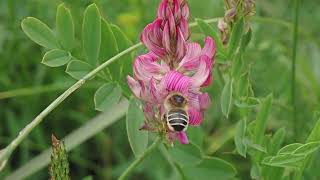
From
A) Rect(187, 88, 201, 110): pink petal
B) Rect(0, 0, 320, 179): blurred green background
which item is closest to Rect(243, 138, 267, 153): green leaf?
Rect(187, 88, 201, 110): pink petal

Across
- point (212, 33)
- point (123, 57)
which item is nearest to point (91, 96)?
point (123, 57)

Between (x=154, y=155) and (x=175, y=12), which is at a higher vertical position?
(x=175, y=12)

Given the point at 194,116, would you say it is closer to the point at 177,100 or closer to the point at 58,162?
the point at 177,100

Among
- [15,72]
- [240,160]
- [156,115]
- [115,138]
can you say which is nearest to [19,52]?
[15,72]

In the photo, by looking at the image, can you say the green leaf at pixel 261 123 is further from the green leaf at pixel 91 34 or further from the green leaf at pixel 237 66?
the green leaf at pixel 91 34

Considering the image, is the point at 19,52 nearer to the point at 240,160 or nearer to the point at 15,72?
the point at 15,72

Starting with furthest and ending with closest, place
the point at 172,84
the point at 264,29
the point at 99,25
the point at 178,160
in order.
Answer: the point at 264,29 → the point at 178,160 → the point at 99,25 → the point at 172,84

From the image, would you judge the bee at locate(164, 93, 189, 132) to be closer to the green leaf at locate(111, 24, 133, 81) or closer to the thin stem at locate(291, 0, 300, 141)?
the green leaf at locate(111, 24, 133, 81)
